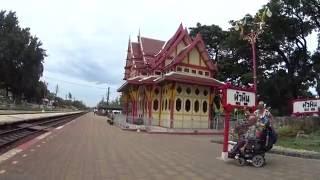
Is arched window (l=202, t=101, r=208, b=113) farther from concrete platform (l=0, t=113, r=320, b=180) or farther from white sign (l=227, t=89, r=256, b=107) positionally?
white sign (l=227, t=89, r=256, b=107)

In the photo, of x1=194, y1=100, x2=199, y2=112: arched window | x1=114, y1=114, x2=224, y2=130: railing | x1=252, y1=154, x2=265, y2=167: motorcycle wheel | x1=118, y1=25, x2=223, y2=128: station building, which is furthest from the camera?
x1=194, y1=100, x2=199, y2=112: arched window

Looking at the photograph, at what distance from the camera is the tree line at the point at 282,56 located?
46188 mm

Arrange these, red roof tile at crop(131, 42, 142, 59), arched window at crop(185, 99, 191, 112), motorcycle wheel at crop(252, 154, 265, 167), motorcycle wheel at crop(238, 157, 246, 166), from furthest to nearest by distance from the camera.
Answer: red roof tile at crop(131, 42, 142, 59)
arched window at crop(185, 99, 191, 112)
motorcycle wheel at crop(238, 157, 246, 166)
motorcycle wheel at crop(252, 154, 265, 167)

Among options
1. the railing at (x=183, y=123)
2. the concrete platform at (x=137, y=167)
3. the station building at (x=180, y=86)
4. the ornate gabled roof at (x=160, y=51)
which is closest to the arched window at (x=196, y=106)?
the station building at (x=180, y=86)

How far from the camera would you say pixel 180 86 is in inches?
1582

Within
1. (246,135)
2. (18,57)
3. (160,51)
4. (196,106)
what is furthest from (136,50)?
(246,135)

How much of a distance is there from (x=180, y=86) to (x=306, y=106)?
16571mm

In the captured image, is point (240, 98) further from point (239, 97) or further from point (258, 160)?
point (258, 160)

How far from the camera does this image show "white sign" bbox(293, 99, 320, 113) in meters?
24.0

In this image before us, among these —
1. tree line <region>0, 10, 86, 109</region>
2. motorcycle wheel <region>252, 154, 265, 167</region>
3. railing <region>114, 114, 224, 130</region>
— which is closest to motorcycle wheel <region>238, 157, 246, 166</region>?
motorcycle wheel <region>252, 154, 265, 167</region>

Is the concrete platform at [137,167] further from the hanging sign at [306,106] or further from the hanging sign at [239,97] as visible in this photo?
the hanging sign at [306,106]

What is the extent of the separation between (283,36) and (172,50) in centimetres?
1226

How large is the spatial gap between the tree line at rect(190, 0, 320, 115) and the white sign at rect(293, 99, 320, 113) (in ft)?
65.8

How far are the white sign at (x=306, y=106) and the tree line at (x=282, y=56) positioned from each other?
65.8ft
